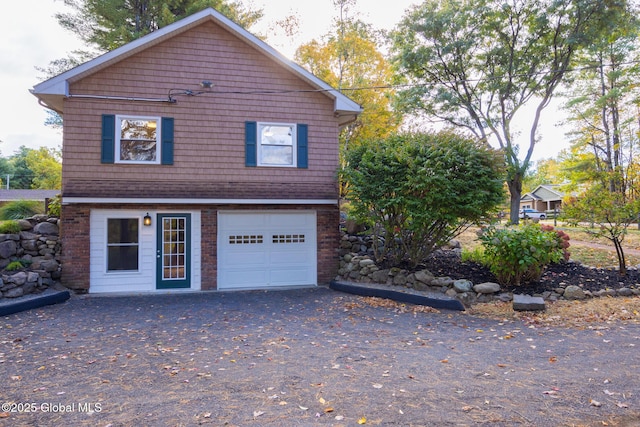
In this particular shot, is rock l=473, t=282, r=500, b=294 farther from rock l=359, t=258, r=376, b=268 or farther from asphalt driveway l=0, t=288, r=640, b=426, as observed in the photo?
rock l=359, t=258, r=376, b=268

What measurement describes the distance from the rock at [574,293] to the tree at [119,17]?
17.1 metres

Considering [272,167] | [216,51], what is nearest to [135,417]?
[272,167]

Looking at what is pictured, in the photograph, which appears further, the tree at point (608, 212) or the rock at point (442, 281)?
the tree at point (608, 212)

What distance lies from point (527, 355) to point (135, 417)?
13.6 ft

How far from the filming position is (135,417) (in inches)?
121

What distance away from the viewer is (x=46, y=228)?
8.87 m

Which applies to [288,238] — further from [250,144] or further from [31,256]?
[31,256]

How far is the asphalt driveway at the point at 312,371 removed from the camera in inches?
122

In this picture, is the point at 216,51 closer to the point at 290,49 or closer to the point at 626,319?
the point at 626,319

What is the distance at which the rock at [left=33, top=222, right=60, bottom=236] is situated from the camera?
8.80 meters

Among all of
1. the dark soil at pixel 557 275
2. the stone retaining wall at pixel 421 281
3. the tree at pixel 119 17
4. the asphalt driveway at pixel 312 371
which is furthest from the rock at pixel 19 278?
the tree at pixel 119 17

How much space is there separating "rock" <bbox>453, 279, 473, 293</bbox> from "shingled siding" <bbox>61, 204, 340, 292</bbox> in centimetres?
336

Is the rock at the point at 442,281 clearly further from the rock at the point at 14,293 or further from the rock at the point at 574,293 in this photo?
the rock at the point at 14,293

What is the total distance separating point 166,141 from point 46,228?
3341 mm
